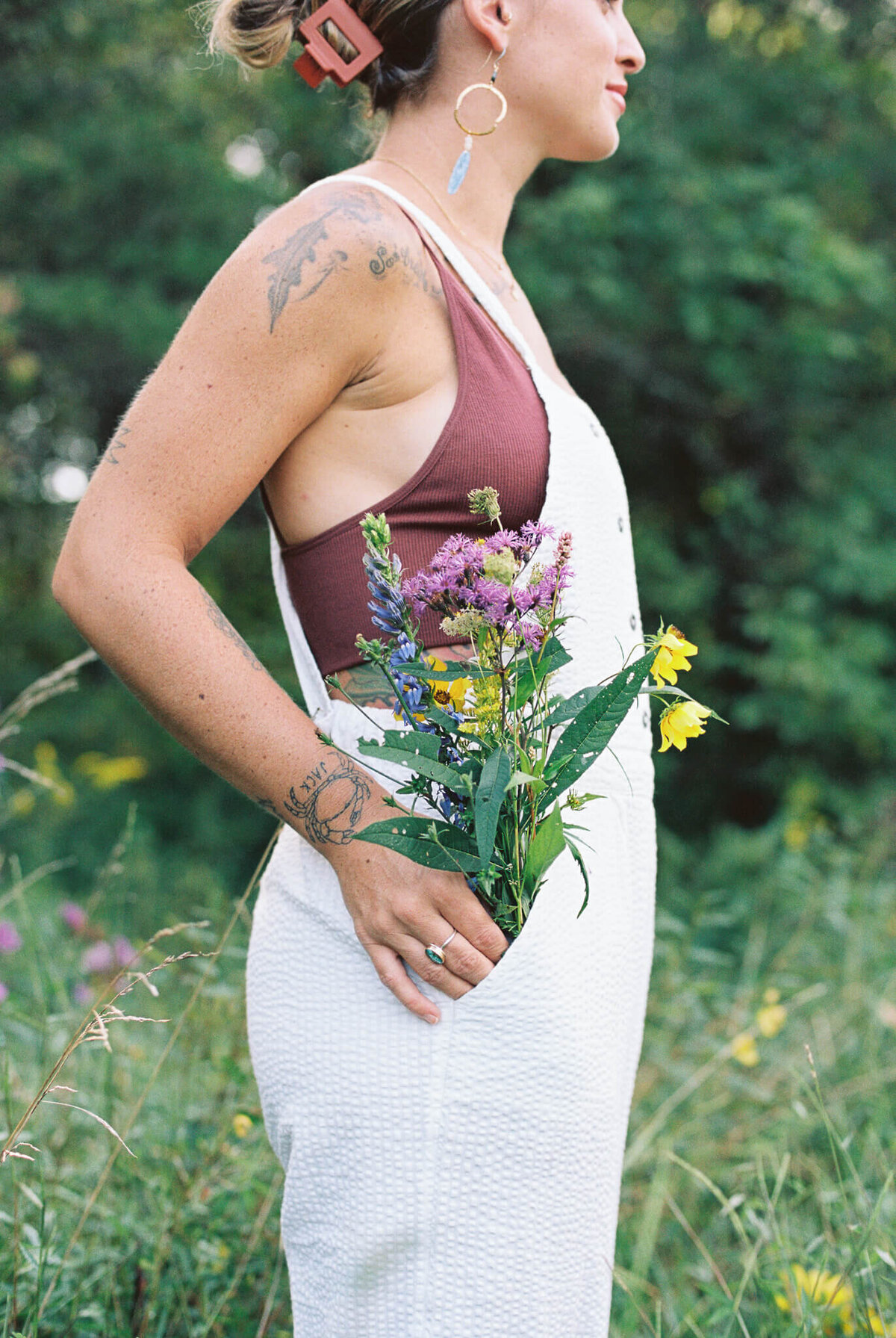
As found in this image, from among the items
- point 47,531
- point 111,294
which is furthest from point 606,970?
point 47,531

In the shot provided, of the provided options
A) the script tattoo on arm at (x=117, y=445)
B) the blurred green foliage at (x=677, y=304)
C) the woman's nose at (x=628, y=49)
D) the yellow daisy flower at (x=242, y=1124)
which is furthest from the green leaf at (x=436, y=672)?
the blurred green foliage at (x=677, y=304)

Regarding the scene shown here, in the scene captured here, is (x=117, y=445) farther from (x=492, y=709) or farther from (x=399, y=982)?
(x=399, y=982)

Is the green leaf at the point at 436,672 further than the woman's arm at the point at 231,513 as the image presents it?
No

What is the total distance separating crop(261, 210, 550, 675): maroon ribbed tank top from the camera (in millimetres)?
1208

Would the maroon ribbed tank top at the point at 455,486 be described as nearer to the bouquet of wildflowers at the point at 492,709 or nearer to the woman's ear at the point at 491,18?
the bouquet of wildflowers at the point at 492,709

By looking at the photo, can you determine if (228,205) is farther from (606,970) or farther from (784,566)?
(606,970)

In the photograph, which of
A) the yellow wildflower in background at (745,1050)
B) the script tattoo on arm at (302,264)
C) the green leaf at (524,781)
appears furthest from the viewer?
the yellow wildflower in background at (745,1050)

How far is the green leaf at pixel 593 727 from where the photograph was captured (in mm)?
997

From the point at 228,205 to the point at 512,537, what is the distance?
540cm

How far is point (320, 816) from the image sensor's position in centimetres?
114

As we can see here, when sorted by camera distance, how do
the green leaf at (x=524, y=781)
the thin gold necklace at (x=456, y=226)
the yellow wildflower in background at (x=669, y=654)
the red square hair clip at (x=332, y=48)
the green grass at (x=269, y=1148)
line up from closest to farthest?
the green leaf at (x=524, y=781) < the yellow wildflower in background at (x=669, y=654) < the red square hair clip at (x=332, y=48) < the thin gold necklace at (x=456, y=226) < the green grass at (x=269, y=1148)

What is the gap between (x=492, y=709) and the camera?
970mm

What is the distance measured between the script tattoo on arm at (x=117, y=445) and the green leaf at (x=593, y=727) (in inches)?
20.9

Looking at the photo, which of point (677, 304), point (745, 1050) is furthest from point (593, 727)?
point (677, 304)
